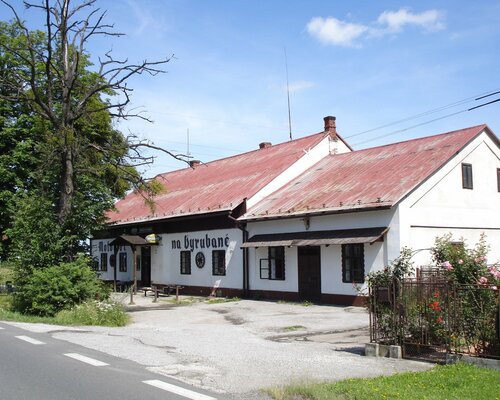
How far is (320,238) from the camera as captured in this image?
20.8 metres

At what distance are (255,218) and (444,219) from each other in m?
7.53

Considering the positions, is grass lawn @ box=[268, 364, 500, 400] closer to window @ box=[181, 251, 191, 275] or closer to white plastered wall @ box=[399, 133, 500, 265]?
white plastered wall @ box=[399, 133, 500, 265]

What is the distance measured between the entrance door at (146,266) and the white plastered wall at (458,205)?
16872 mm

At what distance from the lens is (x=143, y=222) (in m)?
31.3

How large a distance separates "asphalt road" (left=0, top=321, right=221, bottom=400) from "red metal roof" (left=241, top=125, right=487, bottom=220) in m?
11.9

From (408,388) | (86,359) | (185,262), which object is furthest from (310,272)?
(408,388)

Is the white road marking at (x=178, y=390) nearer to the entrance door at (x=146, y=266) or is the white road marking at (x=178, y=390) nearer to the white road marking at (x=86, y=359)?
the white road marking at (x=86, y=359)

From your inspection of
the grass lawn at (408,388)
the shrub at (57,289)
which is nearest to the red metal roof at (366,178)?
the shrub at (57,289)

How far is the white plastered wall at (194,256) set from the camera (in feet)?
83.1

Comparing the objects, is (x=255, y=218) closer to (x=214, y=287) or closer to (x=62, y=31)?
(x=214, y=287)

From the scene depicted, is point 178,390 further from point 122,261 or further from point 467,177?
point 122,261

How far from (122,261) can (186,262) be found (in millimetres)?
8367

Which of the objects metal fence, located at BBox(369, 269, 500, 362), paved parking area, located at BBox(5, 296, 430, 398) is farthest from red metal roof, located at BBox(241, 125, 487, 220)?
metal fence, located at BBox(369, 269, 500, 362)

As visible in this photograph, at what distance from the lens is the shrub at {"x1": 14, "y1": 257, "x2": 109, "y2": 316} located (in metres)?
17.0
